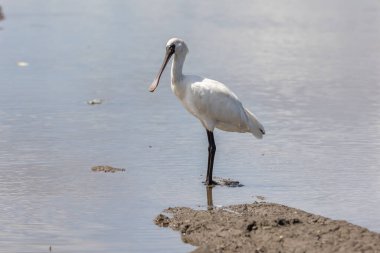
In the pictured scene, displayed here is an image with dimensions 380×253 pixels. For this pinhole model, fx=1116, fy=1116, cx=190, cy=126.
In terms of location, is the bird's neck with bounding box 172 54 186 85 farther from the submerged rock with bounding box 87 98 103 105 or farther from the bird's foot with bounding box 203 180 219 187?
the submerged rock with bounding box 87 98 103 105

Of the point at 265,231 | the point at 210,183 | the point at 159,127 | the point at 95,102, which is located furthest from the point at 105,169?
the point at 95,102

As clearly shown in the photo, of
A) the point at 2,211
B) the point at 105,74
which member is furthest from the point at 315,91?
the point at 2,211

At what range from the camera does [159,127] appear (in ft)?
49.2

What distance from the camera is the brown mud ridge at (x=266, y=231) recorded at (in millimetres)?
9172

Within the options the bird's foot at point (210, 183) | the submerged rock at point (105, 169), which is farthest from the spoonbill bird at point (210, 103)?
the submerged rock at point (105, 169)

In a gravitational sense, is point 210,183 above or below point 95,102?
above

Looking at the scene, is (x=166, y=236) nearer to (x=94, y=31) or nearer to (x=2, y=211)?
(x=2, y=211)

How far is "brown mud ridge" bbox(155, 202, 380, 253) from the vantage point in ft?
30.1

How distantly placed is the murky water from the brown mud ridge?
0.26 meters

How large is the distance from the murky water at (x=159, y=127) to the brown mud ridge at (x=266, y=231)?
10.2 inches

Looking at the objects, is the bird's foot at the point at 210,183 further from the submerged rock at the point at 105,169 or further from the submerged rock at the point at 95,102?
the submerged rock at the point at 95,102

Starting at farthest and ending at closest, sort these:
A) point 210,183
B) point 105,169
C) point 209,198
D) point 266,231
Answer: point 105,169, point 210,183, point 209,198, point 266,231

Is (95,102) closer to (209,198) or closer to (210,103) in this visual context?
(210,103)

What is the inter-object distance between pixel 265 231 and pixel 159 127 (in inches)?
220
